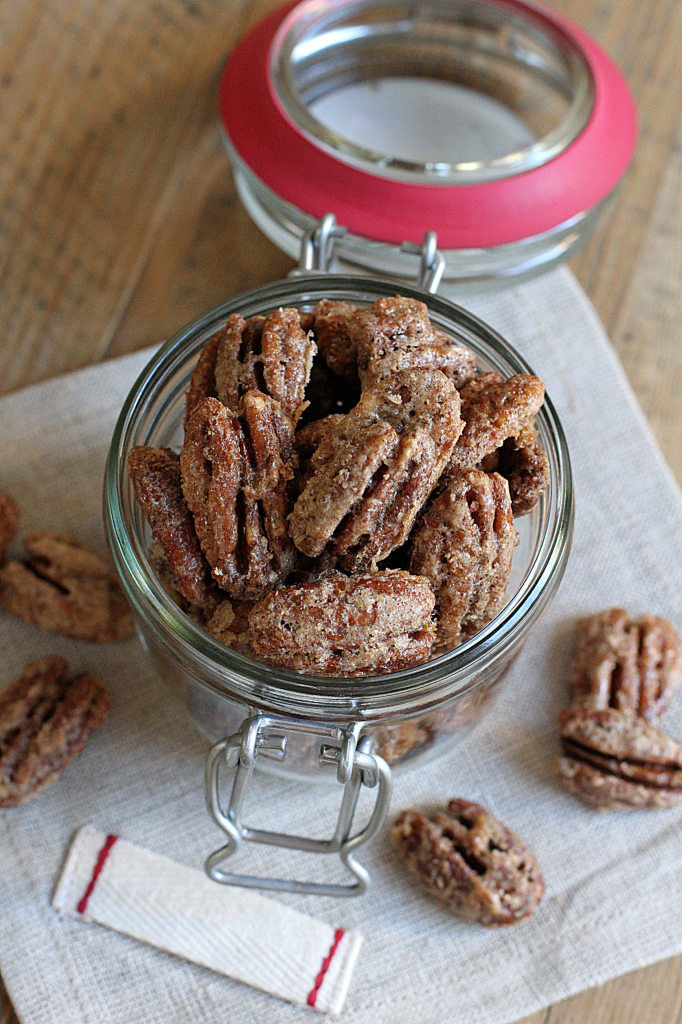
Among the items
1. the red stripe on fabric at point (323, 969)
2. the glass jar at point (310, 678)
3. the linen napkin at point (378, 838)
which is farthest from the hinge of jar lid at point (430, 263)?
the red stripe on fabric at point (323, 969)

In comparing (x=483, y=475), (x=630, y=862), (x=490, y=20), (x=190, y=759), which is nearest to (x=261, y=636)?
(x=483, y=475)

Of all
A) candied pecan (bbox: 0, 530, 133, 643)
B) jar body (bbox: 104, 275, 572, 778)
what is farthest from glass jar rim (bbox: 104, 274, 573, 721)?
candied pecan (bbox: 0, 530, 133, 643)

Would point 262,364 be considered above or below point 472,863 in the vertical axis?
above

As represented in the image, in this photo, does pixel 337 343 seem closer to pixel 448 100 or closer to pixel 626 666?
pixel 626 666

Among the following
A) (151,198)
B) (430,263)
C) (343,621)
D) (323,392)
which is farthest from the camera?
(151,198)

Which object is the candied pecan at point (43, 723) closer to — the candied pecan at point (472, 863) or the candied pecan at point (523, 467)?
the candied pecan at point (472, 863)

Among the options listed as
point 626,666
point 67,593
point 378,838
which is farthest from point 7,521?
point 626,666

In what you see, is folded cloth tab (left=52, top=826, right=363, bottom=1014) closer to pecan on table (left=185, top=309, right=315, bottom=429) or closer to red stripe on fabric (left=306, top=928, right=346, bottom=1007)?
red stripe on fabric (left=306, top=928, right=346, bottom=1007)
